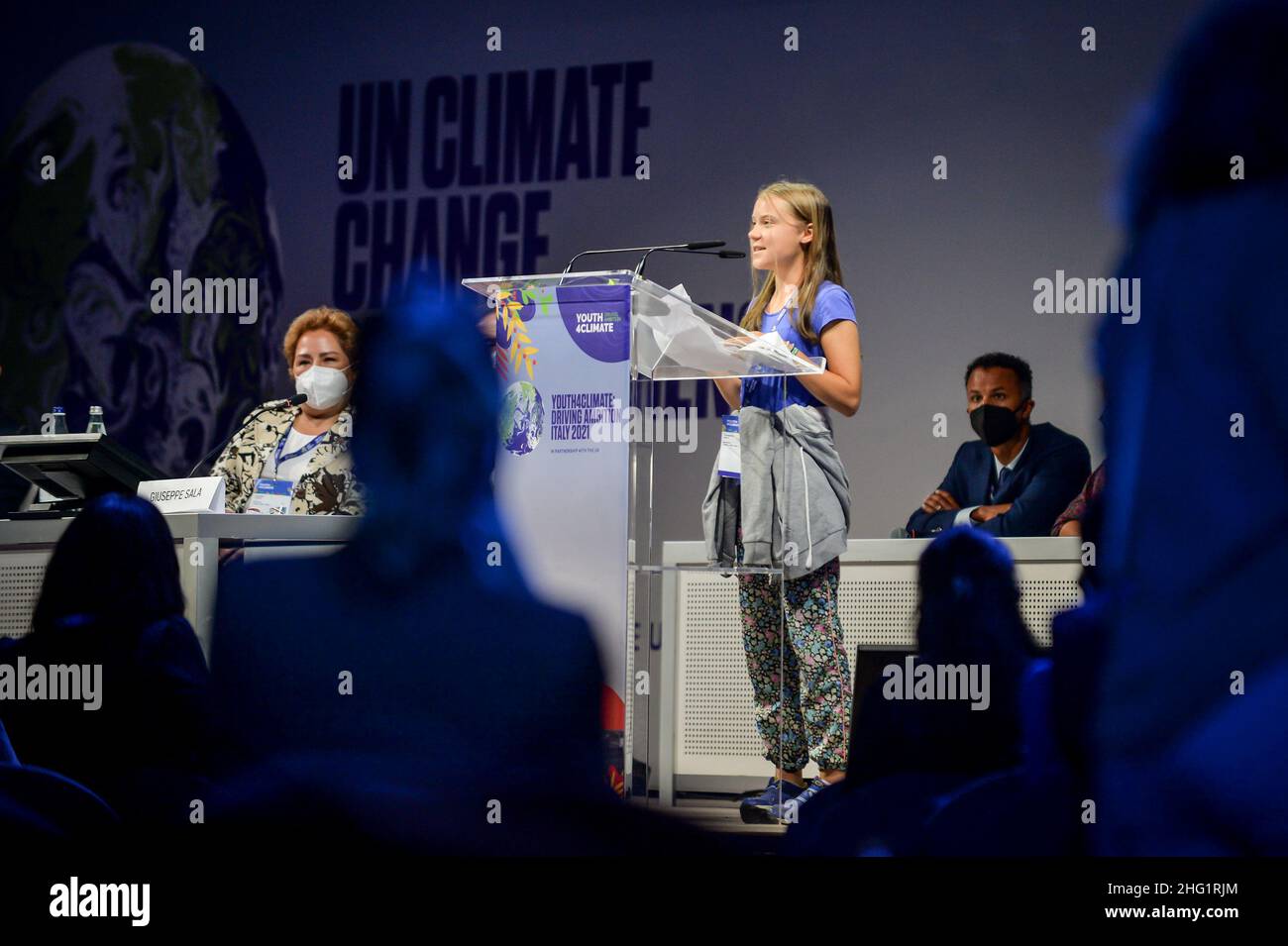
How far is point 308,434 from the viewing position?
4.58 metres

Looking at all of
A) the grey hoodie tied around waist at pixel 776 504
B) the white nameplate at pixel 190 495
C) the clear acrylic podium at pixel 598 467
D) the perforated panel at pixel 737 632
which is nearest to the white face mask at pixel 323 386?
the white nameplate at pixel 190 495

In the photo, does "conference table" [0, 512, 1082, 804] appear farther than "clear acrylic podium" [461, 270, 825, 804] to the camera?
Yes

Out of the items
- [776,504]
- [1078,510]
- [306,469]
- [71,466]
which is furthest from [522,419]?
[1078,510]

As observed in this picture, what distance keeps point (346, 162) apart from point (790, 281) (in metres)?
2.36

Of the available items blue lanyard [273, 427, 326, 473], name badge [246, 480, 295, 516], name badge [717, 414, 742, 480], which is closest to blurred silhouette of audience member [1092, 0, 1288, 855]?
name badge [717, 414, 742, 480]

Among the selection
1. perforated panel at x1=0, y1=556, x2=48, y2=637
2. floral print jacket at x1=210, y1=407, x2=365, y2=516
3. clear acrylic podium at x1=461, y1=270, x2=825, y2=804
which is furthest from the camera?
floral print jacket at x1=210, y1=407, x2=365, y2=516

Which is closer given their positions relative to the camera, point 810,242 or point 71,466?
point 810,242

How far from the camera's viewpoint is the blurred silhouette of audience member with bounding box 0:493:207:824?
3387 millimetres

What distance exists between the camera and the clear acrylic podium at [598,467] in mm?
2816

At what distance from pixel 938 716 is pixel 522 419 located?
1.56 m

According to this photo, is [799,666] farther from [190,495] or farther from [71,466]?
[71,466]

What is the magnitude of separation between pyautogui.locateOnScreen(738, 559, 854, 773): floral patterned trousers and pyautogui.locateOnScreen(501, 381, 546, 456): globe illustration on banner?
2.41ft

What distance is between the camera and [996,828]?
329 cm

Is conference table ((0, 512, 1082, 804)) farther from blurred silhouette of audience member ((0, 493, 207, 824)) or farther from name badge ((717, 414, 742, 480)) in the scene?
name badge ((717, 414, 742, 480))
